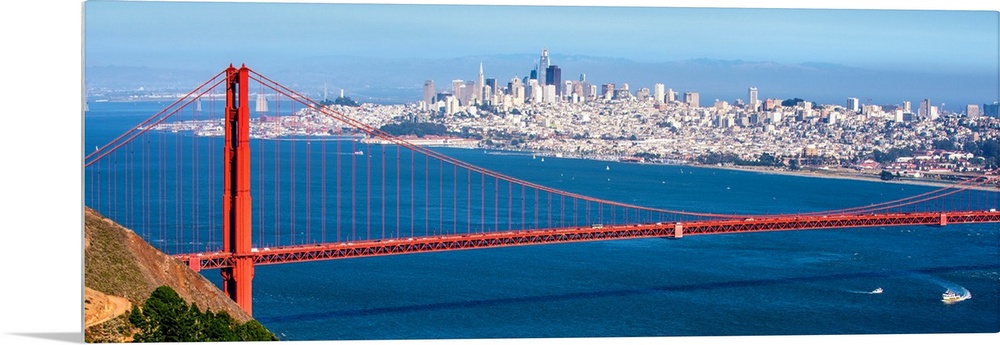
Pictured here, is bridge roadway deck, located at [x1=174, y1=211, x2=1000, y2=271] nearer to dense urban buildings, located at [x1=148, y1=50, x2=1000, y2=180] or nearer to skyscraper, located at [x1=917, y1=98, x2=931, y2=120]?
skyscraper, located at [x1=917, y1=98, x2=931, y2=120]

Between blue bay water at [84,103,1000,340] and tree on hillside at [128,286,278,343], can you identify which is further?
blue bay water at [84,103,1000,340]

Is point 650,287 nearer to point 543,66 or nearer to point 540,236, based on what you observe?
point 540,236

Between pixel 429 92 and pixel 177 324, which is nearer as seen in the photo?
pixel 177 324

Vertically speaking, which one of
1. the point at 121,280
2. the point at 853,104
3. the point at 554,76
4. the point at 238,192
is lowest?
the point at 121,280

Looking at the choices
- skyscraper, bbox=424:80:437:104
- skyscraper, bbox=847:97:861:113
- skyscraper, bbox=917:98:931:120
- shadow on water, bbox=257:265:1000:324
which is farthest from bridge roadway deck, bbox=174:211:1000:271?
skyscraper, bbox=847:97:861:113

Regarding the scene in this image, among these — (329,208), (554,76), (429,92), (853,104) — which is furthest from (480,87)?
(853,104)

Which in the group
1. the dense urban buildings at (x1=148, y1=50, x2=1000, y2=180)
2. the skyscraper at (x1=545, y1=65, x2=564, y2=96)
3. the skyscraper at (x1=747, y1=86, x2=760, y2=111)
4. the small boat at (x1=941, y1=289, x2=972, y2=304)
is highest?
the skyscraper at (x1=545, y1=65, x2=564, y2=96)
